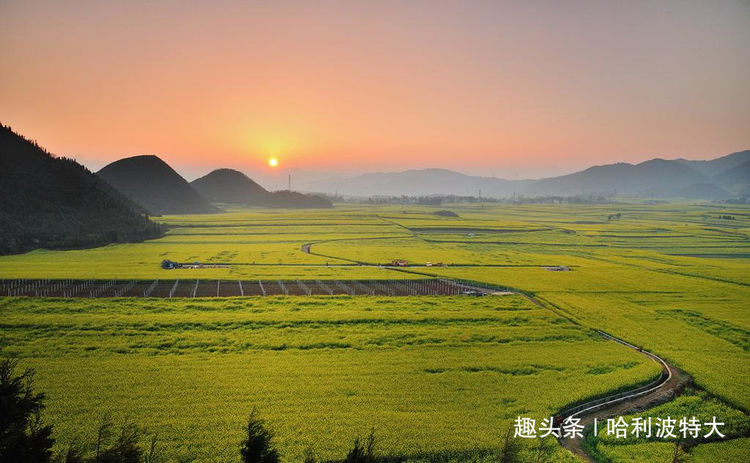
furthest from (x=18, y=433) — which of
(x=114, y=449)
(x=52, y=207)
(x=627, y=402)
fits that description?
(x=52, y=207)

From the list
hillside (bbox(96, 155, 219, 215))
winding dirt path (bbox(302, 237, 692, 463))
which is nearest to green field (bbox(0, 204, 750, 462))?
winding dirt path (bbox(302, 237, 692, 463))

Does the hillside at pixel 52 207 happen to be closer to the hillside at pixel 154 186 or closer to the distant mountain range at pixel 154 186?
the hillside at pixel 154 186

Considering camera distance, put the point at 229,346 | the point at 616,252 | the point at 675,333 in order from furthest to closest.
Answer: the point at 616,252, the point at 675,333, the point at 229,346

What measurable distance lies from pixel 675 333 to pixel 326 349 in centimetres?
2595

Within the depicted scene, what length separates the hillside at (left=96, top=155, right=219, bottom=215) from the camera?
17375cm

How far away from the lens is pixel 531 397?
22.0 m

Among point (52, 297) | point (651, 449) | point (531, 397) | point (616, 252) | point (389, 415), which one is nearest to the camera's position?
point (651, 449)

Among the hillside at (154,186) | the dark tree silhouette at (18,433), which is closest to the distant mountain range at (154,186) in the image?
the hillside at (154,186)

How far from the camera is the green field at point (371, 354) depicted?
1912cm

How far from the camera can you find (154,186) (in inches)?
7210

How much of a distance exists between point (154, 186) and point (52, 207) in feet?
334

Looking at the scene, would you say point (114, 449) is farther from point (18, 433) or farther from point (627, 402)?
point (627, 402)

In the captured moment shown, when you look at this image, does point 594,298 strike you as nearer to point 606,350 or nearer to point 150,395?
point 606,350

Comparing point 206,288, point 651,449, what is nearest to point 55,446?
point 651,449
